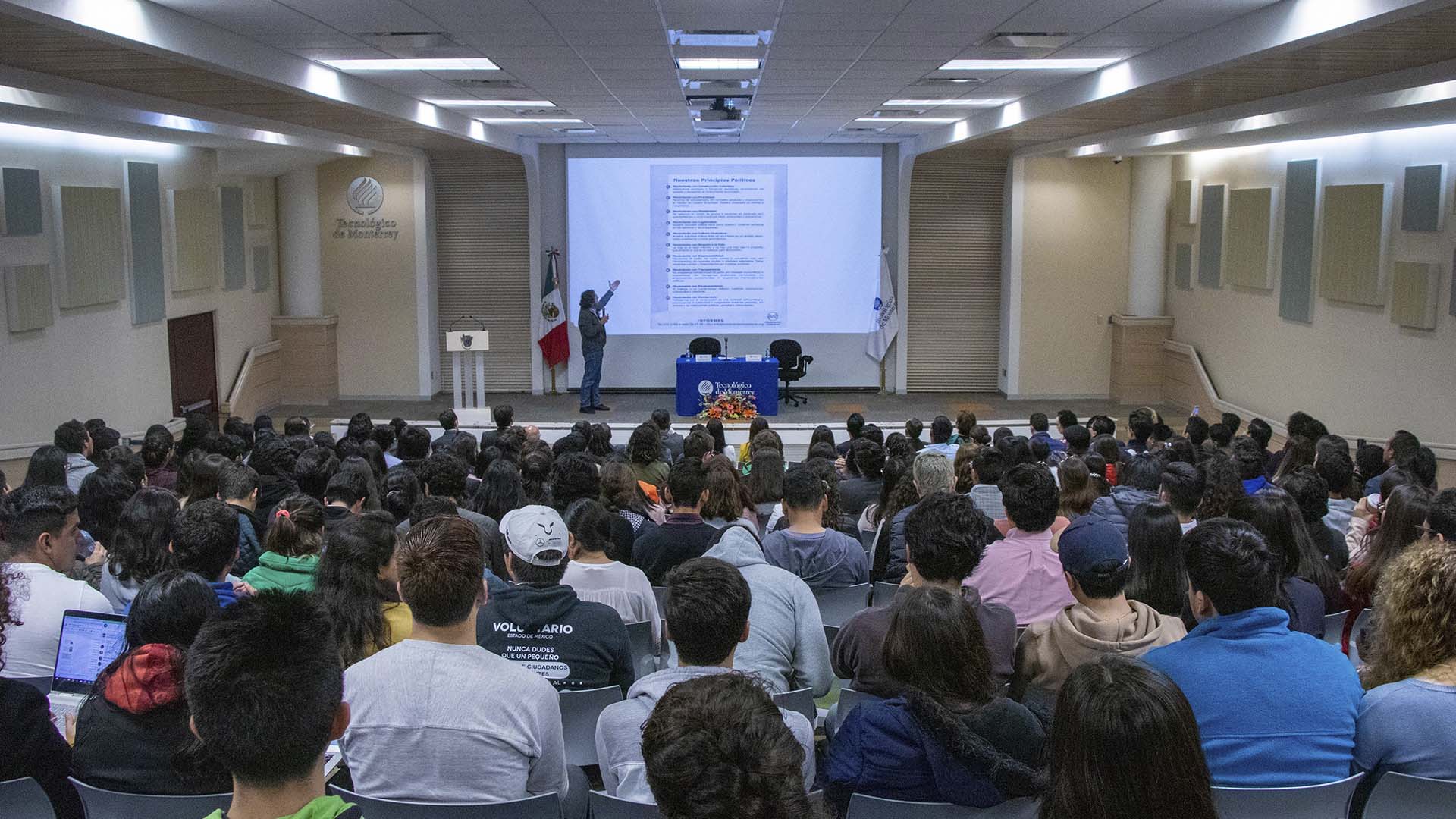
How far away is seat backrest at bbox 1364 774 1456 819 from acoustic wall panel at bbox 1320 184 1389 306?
8854 mm

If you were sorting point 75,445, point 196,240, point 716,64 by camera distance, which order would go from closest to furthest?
point 75,445 < point 716,64 < point 196,240

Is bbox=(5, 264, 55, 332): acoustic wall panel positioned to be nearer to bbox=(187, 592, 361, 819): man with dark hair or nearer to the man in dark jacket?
the man in dark jacket

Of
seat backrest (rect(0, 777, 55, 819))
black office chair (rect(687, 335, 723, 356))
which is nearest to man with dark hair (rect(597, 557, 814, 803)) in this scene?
seat backrest (rect(0, 777, 55, 819))

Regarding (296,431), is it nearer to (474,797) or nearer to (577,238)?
(474,797)

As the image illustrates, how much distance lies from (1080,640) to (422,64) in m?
6.79

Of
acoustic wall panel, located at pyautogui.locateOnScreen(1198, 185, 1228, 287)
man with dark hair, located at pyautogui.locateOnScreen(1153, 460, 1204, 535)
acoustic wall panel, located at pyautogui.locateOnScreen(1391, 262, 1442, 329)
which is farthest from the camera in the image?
acoustic wall panel, located at pyautogui.locateOnScreen(1198, 185, 1228, 287)

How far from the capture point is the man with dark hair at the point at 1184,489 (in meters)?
5.09

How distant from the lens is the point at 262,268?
14586mm

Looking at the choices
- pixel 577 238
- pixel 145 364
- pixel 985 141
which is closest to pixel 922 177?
pixel 985 141

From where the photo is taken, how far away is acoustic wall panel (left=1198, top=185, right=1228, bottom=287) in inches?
537

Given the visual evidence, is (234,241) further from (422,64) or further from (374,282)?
(422,64)

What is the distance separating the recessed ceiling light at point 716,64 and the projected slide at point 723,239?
6759 mm

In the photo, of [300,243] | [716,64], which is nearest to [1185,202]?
[716,64]

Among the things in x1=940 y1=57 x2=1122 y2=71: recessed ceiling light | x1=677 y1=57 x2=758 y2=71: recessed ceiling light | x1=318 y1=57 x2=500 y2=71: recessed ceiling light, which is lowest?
x1=318 y1=57 x2=500 y2=71: recessed ceiling light
